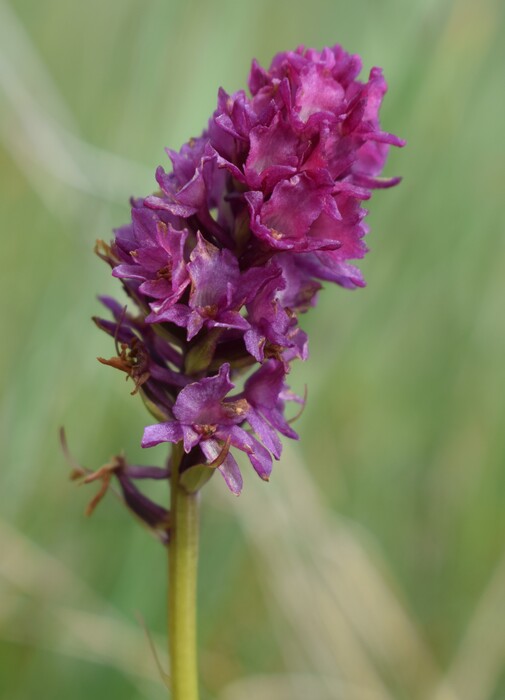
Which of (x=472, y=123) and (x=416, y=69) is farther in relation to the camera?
(x=472, y=123)

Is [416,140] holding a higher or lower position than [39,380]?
higher

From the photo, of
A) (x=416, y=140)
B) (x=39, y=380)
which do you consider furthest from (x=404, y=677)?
(x=416, y=140)

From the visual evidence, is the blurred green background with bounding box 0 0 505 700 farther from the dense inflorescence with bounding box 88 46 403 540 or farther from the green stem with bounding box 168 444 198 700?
the dense inflorescence with bounding box 88 46 403 540

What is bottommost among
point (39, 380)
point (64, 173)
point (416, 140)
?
point (39, 380)

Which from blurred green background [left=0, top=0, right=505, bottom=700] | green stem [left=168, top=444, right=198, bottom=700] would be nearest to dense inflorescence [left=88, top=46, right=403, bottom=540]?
green stem [left=168, top=444, right=198, bottom=700]

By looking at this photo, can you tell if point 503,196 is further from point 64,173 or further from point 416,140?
point 64,173

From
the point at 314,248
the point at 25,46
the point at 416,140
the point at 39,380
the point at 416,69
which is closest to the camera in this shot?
the point at 314,248

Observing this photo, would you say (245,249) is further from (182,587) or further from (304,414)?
(304,414)

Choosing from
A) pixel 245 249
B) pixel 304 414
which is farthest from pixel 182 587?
pixel 304 414
